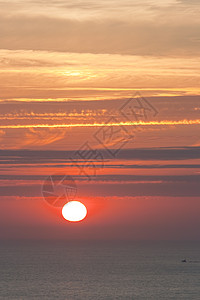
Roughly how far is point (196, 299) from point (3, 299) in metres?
61.3

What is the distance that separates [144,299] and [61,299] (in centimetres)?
2684

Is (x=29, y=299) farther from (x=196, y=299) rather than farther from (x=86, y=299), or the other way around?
(x=196, y=299)

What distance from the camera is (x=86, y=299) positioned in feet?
651

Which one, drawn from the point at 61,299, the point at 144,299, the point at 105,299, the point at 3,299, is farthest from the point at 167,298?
the point at 3,299

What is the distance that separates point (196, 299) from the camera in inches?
7702

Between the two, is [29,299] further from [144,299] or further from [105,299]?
[144,299]

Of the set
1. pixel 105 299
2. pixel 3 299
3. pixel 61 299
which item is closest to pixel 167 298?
pixel 105 299

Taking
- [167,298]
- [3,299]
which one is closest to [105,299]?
[167,298]

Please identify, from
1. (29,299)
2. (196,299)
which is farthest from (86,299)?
(196,299)

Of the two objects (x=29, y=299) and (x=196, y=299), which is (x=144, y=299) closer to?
(x=196, y=299)

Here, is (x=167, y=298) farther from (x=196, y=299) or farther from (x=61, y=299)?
(x=61, y=299)

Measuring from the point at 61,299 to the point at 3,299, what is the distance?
18.5 m

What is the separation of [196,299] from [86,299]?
3500cm

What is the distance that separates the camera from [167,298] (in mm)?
198500
